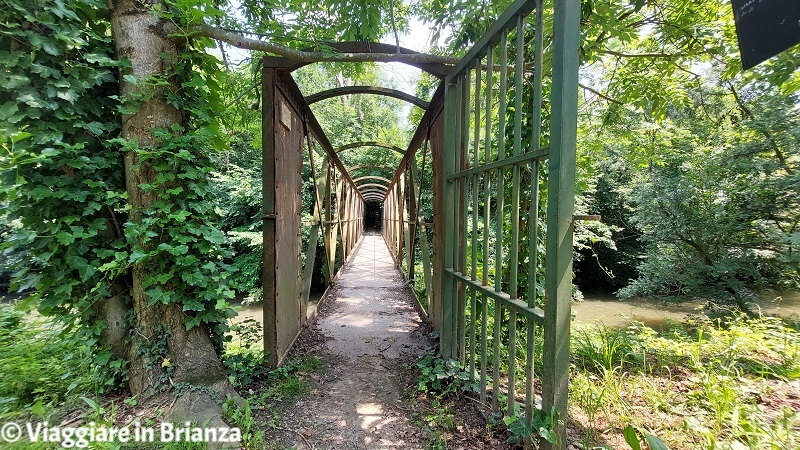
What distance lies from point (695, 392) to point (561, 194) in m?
1.74

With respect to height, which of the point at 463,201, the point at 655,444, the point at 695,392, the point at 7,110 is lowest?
the point at 695,392

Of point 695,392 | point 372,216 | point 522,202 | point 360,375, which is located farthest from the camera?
point 372,216

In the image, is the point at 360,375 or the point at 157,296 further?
the point at 360,375

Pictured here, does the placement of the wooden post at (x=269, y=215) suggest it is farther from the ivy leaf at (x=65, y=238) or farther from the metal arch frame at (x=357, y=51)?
the ivy leaf at (x=65, y=238)

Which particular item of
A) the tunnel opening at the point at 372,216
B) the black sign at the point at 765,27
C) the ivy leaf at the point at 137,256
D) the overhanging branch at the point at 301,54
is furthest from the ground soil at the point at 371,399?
the tunnel opening at the point at 372,216

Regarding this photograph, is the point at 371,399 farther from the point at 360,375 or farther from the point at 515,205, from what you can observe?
the point at 515,205

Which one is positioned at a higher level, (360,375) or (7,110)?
(7,110)

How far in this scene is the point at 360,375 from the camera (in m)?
2.85

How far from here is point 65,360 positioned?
6.87 feet

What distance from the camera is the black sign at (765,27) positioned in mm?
1001

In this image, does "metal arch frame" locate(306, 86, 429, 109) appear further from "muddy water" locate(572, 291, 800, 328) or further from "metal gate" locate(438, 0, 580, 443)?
"muddy water" locate(572, 291, 800, 328)

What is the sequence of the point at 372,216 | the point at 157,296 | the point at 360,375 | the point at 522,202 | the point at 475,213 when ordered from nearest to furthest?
the point at 157,296 < the point at 475,213 < the point at 360,375 < the point at 522,202 < the point at 372,216

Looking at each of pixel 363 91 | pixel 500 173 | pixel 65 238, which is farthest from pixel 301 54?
pixel 65 238

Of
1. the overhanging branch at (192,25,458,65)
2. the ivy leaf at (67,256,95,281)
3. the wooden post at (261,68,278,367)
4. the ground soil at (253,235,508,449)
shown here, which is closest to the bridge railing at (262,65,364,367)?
the wooden post at (261,68,278,367)
